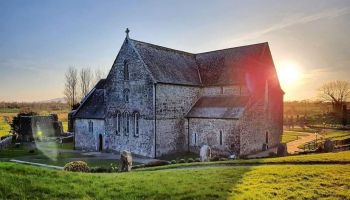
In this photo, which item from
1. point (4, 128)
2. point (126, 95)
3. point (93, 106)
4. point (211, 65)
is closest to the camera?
point (126, 95)

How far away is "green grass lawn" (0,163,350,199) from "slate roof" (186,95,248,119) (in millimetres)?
16105

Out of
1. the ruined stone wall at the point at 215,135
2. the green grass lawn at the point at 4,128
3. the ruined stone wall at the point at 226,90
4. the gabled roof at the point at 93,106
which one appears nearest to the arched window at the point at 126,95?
the gabled roof at the point at 93,106

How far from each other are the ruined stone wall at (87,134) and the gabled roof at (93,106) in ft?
2.19

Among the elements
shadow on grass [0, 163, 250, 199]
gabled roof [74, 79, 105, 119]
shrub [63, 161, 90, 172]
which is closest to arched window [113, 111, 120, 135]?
gabled roof [74, 79, 105, 119]

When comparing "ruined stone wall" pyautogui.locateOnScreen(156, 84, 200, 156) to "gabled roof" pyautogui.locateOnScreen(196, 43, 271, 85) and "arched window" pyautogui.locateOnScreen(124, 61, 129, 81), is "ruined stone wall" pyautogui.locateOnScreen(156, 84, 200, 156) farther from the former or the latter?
"arched window" pyautogui.locateOnScreen(124, 61, 129, 81)

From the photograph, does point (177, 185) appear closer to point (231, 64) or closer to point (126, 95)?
A: point (126, 95)

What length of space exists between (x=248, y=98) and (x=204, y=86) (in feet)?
21.9

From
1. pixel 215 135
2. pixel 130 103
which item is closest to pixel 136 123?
pixel 130 103

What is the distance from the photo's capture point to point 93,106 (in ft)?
138

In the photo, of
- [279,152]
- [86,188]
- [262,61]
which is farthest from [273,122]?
[86,188]

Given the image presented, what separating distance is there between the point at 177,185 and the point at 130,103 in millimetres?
22163

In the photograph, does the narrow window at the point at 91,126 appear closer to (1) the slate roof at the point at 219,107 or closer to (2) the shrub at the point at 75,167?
(1) the slate roof at the point at 219,107

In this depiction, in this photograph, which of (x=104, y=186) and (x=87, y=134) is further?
(x=87, y=134)

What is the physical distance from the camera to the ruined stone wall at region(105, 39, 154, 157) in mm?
33562
